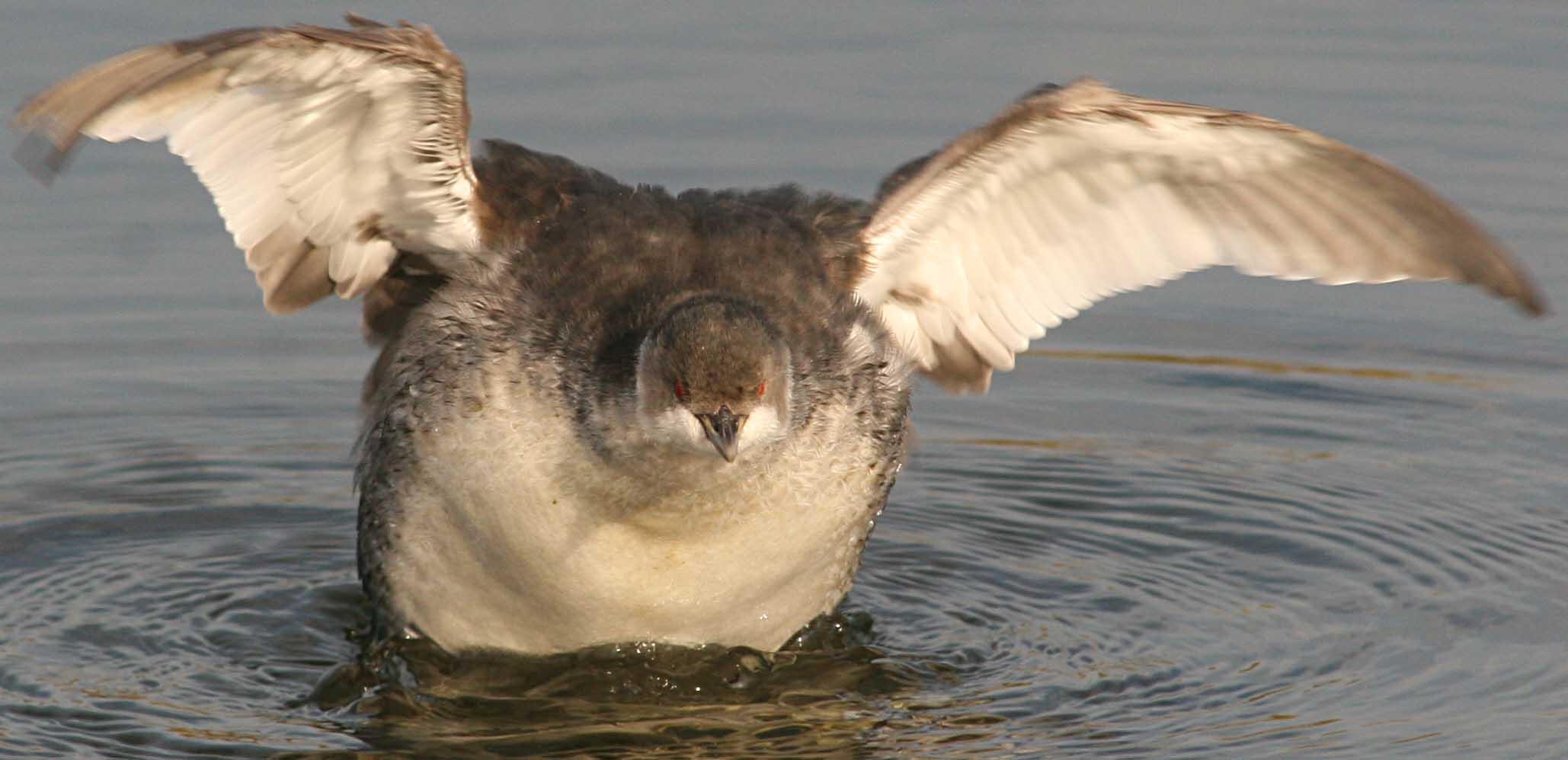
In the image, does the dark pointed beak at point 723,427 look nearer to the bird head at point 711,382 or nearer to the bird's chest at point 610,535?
the bird head at point 711,382

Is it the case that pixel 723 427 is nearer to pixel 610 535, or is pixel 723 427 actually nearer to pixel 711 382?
pixel 711 382

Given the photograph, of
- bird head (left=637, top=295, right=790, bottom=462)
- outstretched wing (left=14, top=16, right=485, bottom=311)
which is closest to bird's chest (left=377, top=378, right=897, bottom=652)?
bird head (left=637, top=295, right=790, bottom=462)

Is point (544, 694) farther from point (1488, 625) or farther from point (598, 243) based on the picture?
point (1488, 625)

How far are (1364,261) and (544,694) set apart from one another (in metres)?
3.83

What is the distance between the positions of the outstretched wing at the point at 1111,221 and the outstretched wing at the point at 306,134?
1955mm

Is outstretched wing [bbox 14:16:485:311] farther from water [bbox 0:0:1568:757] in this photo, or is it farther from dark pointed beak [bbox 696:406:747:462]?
water [bbox 0:0:1568:757]

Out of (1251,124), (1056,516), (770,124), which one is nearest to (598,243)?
(1251,124)

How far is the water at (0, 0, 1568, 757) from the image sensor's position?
30.6 ft

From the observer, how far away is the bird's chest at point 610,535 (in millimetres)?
8727

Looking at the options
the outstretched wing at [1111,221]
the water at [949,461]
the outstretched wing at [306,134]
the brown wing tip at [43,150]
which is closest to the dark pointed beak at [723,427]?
the water at [949,461]

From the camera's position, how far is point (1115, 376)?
13648 millimetres

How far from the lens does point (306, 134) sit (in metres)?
9.09

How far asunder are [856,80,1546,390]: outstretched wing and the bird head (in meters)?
1.53

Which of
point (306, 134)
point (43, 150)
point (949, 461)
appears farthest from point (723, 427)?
point (949, 461)
